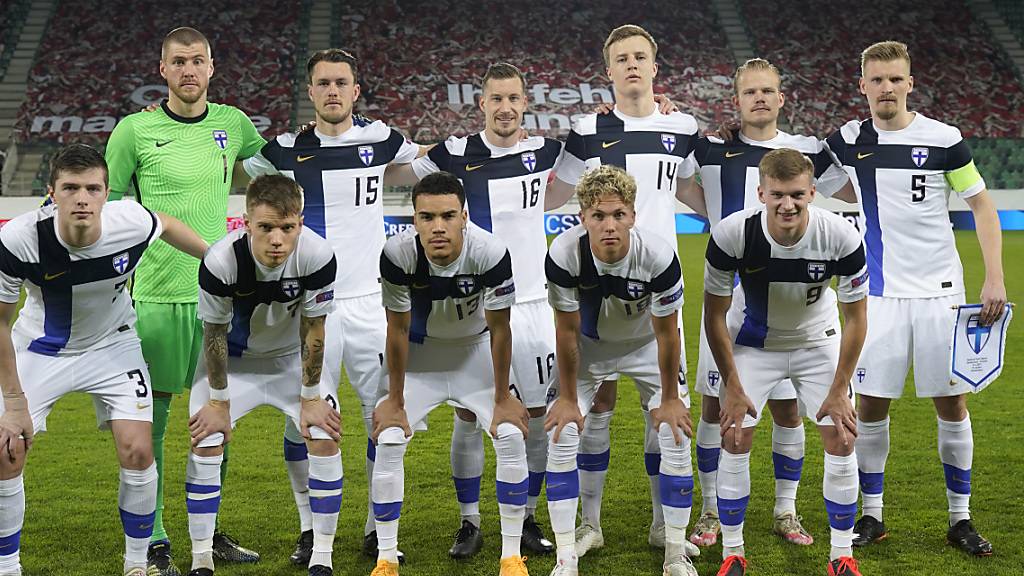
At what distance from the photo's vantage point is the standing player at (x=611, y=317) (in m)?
4.02

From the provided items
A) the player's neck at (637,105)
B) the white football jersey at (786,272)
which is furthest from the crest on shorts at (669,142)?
the white football jersey at (786,272)

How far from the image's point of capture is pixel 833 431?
412 cm

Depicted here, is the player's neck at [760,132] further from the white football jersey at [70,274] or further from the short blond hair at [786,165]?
the white football jersey at [70,274]

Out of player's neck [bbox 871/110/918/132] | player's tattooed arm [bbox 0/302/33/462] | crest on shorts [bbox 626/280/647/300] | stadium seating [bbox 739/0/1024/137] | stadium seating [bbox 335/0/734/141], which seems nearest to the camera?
player's tattooed arm [bbox 0/302/33/462]

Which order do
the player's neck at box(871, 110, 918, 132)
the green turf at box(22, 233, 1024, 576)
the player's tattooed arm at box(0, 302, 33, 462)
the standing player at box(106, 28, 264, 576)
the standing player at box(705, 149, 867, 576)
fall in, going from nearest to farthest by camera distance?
the player's tattooed arm at box(0, 302, 33, 462) < the standing player at box(705, 149, 867, 576) < the green turf at box(22, 233, 1024, 576) < the standing player at box(106, 28, 264, 576) < the player's neck at box(871, 110, 918, 132)

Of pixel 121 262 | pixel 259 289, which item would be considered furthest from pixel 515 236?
pixel 121 262

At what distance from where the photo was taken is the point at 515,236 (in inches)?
188

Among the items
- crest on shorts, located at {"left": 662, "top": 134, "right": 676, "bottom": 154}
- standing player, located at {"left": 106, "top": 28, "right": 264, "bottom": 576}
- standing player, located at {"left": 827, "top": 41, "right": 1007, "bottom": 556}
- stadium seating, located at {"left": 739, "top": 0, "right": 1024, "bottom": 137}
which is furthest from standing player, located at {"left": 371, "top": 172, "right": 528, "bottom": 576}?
stadium seating, located at {"left": 739, "top": 0, "right": 1024, "bottom": 137}

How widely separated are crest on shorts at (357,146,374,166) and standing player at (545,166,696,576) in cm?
114

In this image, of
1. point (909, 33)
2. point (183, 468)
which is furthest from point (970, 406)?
point (909, 33)

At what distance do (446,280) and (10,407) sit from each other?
5.65 feet

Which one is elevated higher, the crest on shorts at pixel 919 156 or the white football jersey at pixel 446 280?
the crest on shorts at pixel 919 156

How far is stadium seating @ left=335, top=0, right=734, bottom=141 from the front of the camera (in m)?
25.6

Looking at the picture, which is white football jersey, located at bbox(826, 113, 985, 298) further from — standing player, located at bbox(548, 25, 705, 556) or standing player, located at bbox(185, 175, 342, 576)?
standing player, located at bbox(185, 175, 342, 576)
